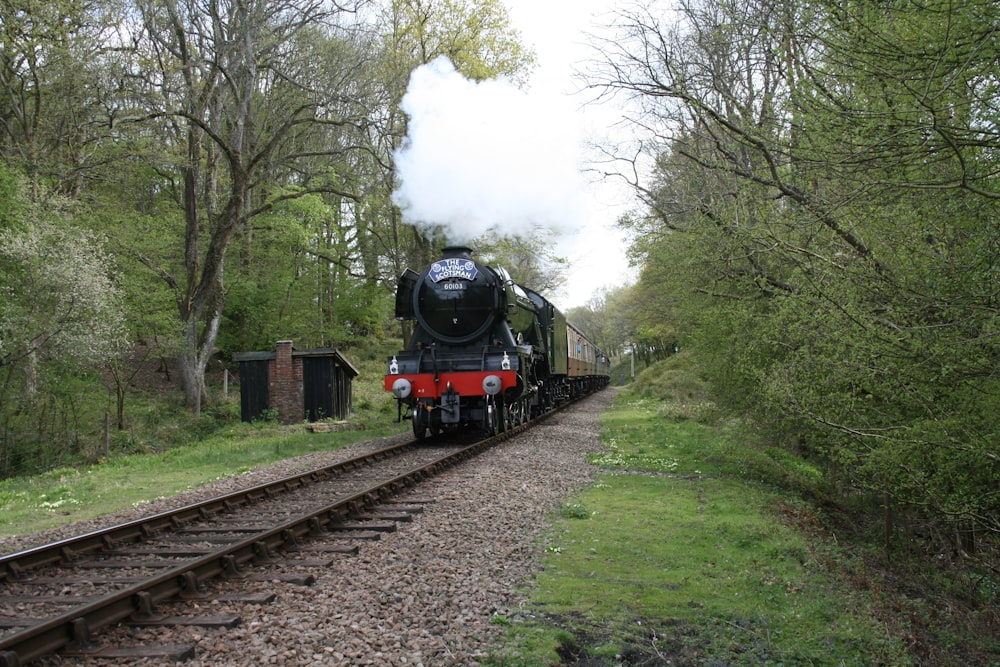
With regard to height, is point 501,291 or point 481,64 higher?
point 481,64

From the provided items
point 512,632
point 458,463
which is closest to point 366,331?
point 458,463

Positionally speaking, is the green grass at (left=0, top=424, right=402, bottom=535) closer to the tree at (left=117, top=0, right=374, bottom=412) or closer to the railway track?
the railway track

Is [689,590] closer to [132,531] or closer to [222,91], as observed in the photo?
[132,531]

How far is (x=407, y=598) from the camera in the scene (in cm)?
485

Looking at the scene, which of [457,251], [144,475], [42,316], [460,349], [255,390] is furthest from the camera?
[255,390]

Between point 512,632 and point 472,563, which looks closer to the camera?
point 512,632

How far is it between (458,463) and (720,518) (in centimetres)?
444

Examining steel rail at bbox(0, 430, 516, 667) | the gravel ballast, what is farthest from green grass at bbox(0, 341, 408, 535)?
steel rail at bbox(0, 430, 516, 667)

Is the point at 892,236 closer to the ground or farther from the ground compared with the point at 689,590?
farther from the ground

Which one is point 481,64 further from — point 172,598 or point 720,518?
point 172,598

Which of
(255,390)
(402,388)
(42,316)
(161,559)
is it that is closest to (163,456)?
(42,316)

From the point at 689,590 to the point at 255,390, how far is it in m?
15.2

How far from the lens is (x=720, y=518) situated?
305 inches

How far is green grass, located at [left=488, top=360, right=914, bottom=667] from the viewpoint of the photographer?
4.39 metres
